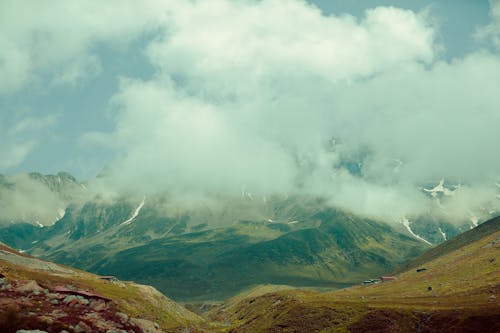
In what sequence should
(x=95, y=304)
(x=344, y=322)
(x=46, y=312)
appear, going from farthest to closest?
(x=344, y=322) → (x=95, y=304) → (x=46, y=312)

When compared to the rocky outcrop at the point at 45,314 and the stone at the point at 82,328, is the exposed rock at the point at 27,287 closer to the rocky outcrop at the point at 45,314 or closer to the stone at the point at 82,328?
the rocky outcrop at the point at 45,314

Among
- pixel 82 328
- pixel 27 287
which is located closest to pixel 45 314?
pixel 82 328

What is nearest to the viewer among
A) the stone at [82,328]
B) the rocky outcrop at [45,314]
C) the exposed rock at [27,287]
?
the rocky outcrop at [45,314]

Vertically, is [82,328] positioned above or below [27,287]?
below

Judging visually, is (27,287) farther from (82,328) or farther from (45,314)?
(82,328)

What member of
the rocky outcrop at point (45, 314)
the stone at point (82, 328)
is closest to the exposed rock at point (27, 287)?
the rocky outcrop at point (45, 314)

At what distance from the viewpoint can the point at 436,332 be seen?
149m

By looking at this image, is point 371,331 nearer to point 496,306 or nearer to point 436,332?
point 436,332

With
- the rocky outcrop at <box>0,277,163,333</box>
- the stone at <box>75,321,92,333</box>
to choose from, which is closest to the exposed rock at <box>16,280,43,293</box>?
the rocky outcrop at <box>0,277,163,333</box>

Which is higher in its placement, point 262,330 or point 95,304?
point 95,304

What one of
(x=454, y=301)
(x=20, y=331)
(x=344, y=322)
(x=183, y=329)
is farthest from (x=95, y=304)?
(x=454, y=301)

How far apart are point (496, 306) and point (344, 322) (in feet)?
169

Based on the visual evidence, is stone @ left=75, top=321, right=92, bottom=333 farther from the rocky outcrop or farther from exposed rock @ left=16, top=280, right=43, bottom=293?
exposed rock @ left=16, top=280, right=43, bottom=293

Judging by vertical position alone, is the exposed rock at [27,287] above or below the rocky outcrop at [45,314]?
above
